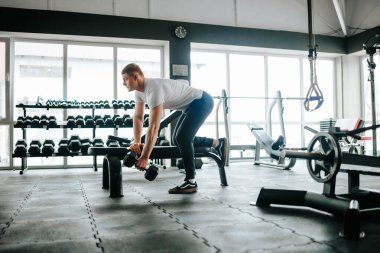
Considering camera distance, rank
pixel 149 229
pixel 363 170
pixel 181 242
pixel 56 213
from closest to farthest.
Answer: pixel 181 242
pixel 149 229
pixel 363 170
pixel 56 213

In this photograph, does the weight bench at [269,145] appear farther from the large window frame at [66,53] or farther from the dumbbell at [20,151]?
the dumbbell at [20,151]

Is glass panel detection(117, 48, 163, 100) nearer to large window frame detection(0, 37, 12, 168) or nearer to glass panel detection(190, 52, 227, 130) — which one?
glass panel detection(190, 52, 227, 130)

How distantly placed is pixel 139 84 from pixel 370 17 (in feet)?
22.7

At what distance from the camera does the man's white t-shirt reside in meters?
2.83

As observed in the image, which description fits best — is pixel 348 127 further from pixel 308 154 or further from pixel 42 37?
pixel 42 37

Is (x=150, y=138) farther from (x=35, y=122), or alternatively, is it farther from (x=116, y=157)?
(x=35, y=122)

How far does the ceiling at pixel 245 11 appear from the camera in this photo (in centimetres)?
654

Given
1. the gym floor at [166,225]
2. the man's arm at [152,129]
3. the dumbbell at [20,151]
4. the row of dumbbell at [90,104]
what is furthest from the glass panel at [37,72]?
the man's arm at [152,129]

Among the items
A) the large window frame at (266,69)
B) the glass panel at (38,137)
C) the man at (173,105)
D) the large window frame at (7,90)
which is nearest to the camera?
the man at (173,105)

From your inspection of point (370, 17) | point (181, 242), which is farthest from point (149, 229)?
point (370, 17)

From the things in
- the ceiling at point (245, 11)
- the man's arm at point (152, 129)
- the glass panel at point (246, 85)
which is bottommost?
the man's arm at point (152, 129)

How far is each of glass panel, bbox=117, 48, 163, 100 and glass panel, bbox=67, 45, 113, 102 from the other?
0.60 ft

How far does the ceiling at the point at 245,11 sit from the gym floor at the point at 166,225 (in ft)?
14.1

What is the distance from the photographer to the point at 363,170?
89.7 inches
